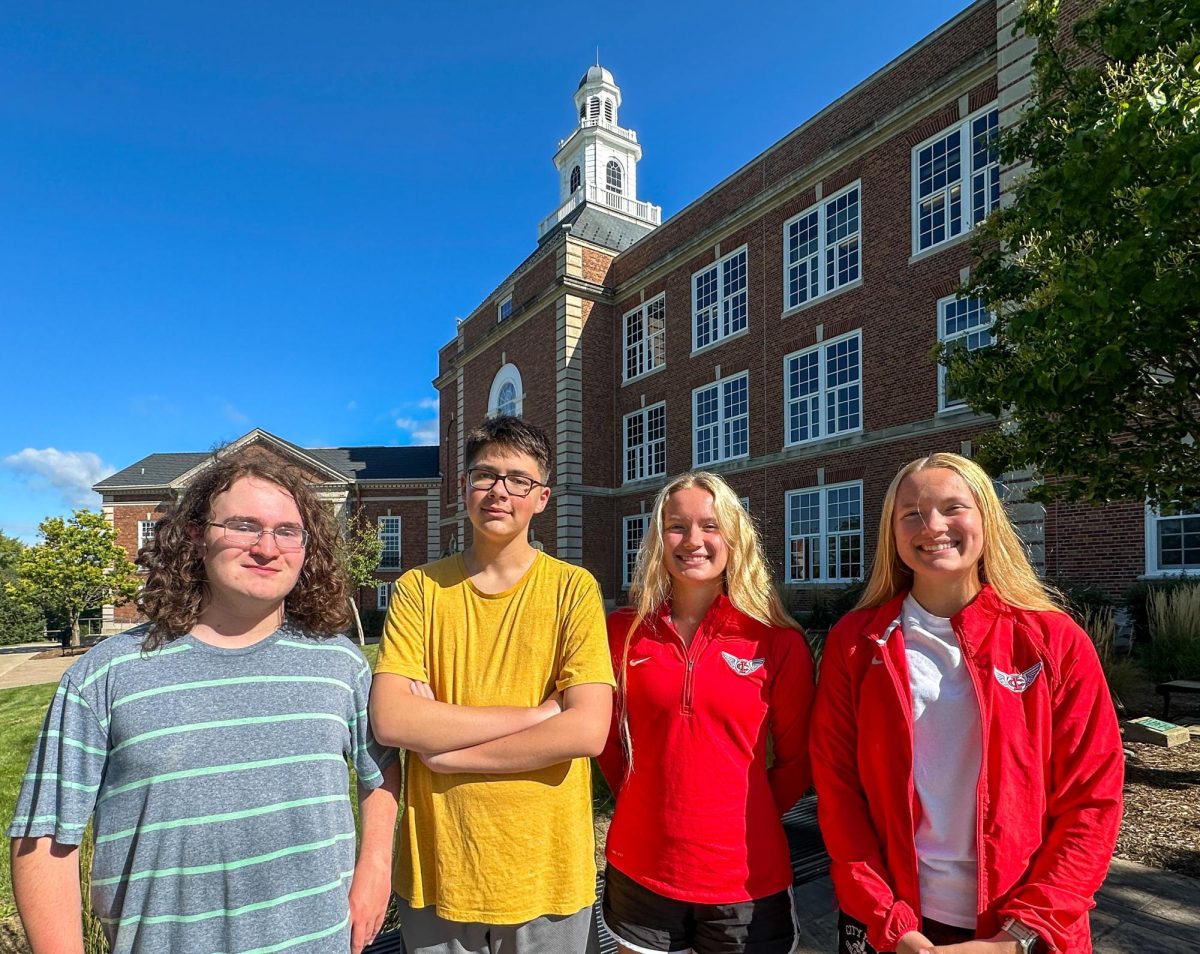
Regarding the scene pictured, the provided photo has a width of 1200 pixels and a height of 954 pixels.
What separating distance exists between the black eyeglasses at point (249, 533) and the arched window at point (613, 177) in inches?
1742

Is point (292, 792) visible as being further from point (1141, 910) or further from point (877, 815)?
point (1141, 910)

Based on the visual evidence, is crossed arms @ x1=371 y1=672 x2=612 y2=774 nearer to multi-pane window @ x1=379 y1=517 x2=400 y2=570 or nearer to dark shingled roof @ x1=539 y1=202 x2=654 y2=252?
dark shingled roof @ x1=539 y1=202 x2=654 y2=252

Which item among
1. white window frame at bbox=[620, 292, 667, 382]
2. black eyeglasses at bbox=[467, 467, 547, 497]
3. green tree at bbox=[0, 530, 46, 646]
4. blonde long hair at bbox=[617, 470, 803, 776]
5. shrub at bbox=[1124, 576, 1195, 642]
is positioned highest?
white window frame at bbox=[620, 292, 667, 382]

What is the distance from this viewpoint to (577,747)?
2035mm

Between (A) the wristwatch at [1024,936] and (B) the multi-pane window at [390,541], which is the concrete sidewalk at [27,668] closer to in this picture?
(B) the multi-pane window at [390,541]

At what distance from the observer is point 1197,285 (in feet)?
13.8

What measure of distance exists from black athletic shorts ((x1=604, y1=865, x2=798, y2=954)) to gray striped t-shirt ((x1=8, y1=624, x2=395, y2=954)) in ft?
2.78

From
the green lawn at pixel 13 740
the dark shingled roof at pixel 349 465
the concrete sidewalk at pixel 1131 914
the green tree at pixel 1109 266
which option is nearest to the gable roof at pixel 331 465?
the dark shingled roof at pixel 349 465

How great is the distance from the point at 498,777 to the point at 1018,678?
1.45 meters

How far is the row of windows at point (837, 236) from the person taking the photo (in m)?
14.6

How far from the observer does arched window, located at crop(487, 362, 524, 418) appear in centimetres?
2836

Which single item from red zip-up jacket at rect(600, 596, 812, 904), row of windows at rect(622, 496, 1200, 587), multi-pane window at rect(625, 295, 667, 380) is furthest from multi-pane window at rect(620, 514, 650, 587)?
red zip-up jacket at rect(600, 596, 812, 904)

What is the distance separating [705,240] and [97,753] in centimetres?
2157

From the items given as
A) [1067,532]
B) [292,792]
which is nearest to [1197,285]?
[292,792]
